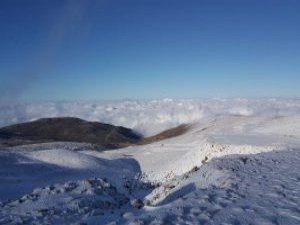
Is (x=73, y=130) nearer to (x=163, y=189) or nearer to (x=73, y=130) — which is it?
(x=73, y=130)

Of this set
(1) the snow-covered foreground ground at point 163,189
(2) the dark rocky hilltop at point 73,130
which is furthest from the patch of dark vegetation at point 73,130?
(1) the snow-covered foreground ground at point 163,189

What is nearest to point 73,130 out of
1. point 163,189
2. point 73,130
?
point 73,130

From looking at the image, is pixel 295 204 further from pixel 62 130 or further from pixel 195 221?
pixel 62 130

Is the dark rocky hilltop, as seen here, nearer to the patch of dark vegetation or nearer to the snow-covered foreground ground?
the patch of dark vegetation

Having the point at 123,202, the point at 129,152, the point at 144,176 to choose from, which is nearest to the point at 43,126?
the point at 129,152

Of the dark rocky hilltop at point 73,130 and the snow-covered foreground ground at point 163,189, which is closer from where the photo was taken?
the snow-covered foreground ground at point 163,189

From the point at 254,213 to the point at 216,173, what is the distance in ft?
22.1

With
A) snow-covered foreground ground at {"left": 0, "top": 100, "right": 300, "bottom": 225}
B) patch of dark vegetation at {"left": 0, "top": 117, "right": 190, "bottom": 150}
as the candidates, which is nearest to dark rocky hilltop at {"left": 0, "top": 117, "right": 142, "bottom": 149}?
patch of dark vegetation at {"left": 0, "top": 117, "right": 190, "bottom": 150}

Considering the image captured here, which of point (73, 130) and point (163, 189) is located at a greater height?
point (163, 189)

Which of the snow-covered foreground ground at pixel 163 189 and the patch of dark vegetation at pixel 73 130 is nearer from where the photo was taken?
the snow-covered foreground ground at pixel 163 189

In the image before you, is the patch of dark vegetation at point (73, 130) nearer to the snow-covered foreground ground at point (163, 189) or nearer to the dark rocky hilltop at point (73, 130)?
the dark rocky hilltop at point (73, 130)

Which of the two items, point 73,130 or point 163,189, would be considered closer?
point 163,189

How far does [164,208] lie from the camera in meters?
11.0

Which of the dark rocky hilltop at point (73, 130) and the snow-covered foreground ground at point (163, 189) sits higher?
the snow-covered foreground ground at point (163, 189)
